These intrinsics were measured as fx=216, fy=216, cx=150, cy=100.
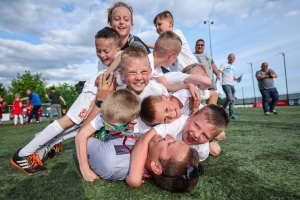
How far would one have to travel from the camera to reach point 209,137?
88.9 inches

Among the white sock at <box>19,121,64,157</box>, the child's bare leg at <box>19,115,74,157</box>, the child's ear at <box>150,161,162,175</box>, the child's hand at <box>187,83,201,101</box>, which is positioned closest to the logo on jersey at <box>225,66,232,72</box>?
the child's hand at <box>187,83,201,101</box>

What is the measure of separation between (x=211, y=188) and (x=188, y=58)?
9.39ft

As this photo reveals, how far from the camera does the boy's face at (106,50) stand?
3.09 meters

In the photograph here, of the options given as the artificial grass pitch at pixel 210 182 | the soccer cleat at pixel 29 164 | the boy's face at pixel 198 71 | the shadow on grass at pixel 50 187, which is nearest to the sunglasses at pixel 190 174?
the artificial grass pitch at pixel 210 182

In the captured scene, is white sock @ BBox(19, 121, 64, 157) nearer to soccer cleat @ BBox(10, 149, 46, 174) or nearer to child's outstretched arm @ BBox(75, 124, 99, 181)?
soccer cleat @ BBox(10, 149, 46, 174)

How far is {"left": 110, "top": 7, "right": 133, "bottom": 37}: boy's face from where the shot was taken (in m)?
3.56

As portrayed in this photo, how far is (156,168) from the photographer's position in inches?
74.0

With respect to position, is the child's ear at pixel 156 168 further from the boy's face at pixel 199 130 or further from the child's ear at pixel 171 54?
the child's ear at pixel 171 54

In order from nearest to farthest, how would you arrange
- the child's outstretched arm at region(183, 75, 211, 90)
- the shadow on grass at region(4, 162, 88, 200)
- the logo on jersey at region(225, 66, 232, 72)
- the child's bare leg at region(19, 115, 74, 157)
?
the shadow on grass at region(4, 162, 88, 200) → the child's bare leg at region(19, 115, 74, 157) → the child's outstretched arm at region(183, 75, 211, 90) → the logo on jersey at region(225, 66, 232, 72)

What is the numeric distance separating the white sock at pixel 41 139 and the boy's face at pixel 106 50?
115cm

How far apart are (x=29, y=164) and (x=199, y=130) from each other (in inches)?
79.3

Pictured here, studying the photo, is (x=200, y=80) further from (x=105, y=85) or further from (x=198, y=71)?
(x=105, y=85)

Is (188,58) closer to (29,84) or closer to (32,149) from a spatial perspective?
(32,149)

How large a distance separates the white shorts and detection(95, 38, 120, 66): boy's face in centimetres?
62
